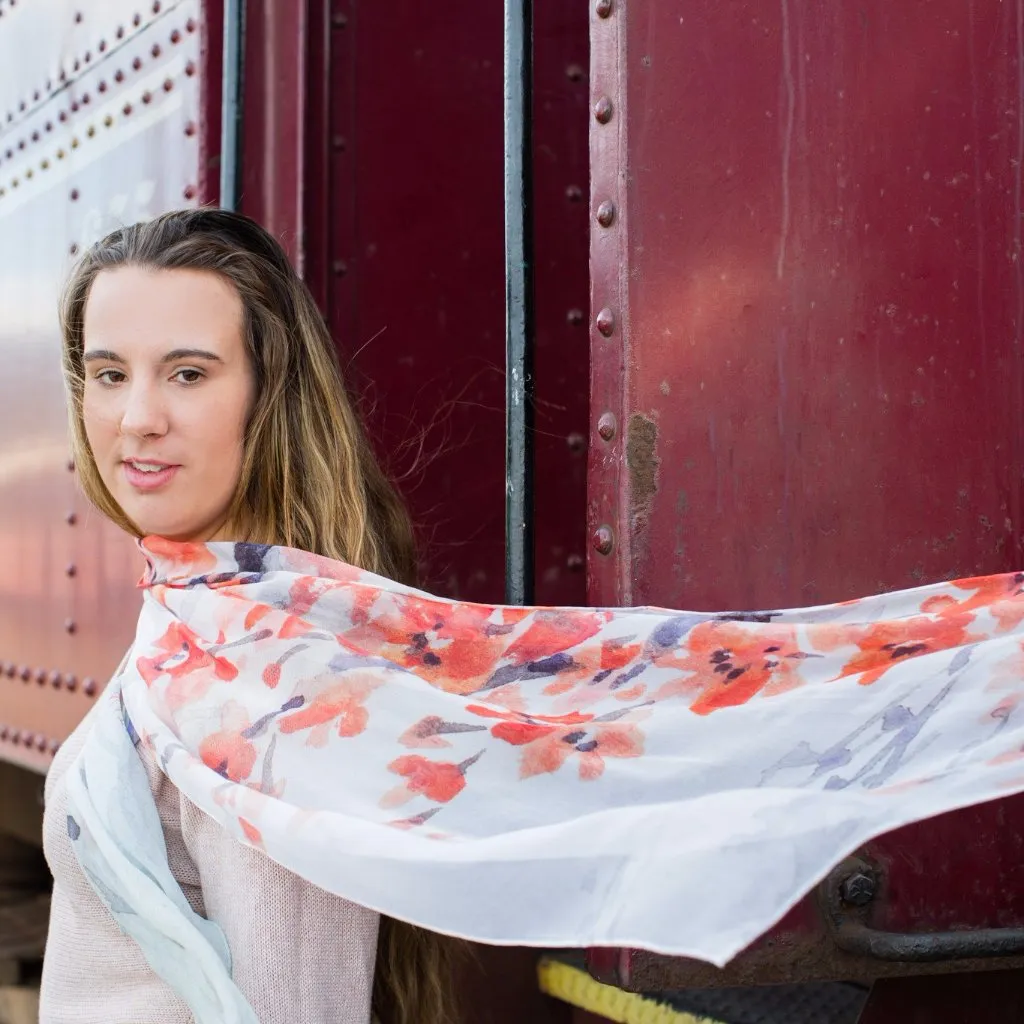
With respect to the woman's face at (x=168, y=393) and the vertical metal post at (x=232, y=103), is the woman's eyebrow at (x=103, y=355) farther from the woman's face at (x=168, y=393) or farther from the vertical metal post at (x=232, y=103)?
the vertical metal post at (x=232, y=103)

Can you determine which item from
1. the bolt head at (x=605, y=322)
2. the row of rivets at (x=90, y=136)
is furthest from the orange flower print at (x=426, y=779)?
the row of rivets at (x=90, y=136)

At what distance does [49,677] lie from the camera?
247 cm

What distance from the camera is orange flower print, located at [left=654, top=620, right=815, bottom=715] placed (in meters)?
1.09

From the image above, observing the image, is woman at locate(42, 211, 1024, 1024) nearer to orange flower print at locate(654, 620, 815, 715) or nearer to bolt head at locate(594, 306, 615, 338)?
orange flower print at locate(654, 620, 815, 715)

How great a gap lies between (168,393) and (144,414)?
0.04m

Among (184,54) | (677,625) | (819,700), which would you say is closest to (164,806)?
(677,625)

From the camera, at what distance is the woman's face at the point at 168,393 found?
4.33ft

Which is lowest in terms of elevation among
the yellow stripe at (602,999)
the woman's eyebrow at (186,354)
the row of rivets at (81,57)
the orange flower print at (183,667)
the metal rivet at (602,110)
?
the yellow stripe at (602,999)

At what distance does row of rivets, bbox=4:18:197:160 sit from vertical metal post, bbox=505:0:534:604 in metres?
1.00

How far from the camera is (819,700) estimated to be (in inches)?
40.1

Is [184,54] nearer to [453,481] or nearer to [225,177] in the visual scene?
[225,177]

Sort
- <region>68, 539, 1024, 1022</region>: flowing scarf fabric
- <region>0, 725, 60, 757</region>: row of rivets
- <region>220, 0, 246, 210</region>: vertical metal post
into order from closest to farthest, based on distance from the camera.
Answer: <region>68, 539, 1024, 1022</region>: flowing scarf fabric < <region>220, 0, 246, 210</region>: vertical metal post < <region>0, 725, 60, 757</region>: row of rivets

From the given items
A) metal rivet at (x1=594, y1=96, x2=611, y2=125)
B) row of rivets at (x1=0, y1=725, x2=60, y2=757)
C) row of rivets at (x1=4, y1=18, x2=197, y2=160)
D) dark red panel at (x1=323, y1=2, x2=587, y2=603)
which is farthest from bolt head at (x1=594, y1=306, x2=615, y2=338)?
row of rivets at (x1=0, y1=725, x2=60, y2=757)

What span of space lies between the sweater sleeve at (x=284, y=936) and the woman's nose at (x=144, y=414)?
0.40m
